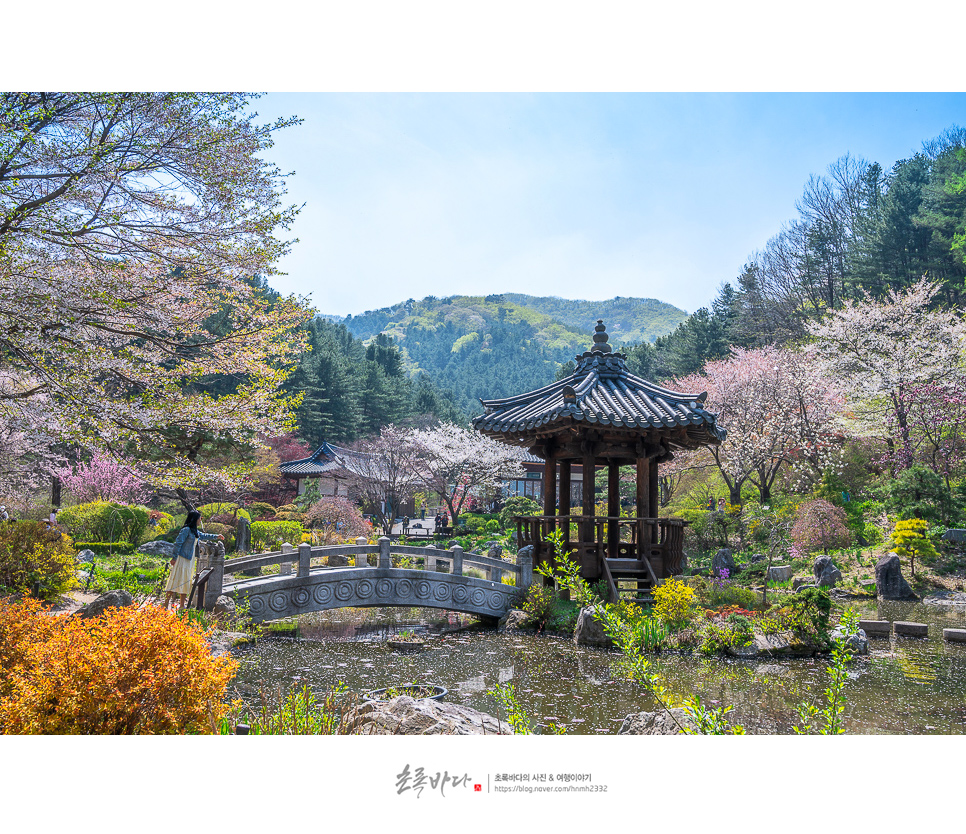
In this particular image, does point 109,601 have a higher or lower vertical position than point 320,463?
lower

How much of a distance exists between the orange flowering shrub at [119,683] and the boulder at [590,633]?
5950 millimetres

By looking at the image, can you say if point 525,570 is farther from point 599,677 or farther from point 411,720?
point 411,720

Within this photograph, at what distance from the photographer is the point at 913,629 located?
926 cm

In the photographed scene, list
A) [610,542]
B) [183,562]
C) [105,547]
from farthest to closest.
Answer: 1. [105,547]
2. [610,542]
3. [183,562]

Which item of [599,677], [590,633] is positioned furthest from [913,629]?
[599,677]

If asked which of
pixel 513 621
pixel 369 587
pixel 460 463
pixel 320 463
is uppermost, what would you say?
pixel 460 463

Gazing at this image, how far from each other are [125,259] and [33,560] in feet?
15.9

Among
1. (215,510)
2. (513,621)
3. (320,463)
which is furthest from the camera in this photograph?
(320,463)

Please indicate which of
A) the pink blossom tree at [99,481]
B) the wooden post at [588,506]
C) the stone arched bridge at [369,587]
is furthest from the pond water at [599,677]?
the pink blossom tree at [99,481]

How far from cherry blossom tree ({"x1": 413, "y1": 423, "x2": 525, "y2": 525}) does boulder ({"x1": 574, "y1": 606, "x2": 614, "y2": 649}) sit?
1874 cm

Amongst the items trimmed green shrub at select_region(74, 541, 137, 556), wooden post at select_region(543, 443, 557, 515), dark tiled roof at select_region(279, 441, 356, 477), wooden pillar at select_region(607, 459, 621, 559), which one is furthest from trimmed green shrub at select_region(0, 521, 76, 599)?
dark tiled roof at select_region(279, 441, 356, 477)

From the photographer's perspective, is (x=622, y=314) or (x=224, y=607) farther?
(x=622, y=314)

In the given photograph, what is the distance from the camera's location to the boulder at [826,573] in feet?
43.7

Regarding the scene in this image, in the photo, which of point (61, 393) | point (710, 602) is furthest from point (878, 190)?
point (61, 393)
